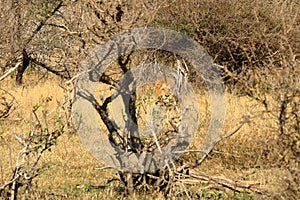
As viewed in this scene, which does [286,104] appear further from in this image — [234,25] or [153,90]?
[234,25]

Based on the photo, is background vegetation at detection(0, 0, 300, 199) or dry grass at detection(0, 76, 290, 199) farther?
dry grass at detection(0, 76, 290, 199)

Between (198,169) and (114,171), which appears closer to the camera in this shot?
(198,169)

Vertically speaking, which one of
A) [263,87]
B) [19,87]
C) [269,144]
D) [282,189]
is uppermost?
[19,87]

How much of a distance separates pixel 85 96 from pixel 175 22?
9864 mm

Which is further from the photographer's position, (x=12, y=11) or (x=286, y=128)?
(x=12, y=11)

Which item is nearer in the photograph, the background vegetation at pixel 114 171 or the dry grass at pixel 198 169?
the background vegetation at pixel 114 171

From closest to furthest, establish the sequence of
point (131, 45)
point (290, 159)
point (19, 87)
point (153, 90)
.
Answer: point (290, 159) → point (131, 45) → point (153, 90) → point (19, 87)

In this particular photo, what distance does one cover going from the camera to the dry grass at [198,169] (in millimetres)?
5566

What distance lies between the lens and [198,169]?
8352mm

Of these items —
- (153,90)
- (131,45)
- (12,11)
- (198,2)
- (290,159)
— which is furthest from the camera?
(198,2)

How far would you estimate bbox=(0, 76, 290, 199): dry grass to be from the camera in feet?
18.3

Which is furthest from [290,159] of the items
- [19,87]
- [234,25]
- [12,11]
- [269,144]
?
[19,87]

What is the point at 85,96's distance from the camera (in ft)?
22.6

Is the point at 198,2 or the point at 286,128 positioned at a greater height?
the point at 198,2
